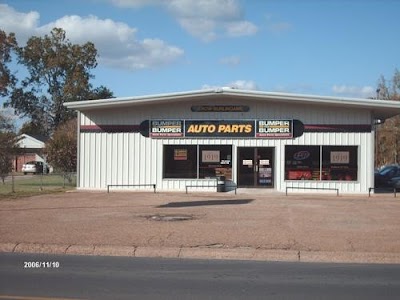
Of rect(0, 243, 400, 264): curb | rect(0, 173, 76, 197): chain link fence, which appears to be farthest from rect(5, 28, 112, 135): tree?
rect(0, 243, 400, 264): curb

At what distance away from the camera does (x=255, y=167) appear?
26859 millimetres

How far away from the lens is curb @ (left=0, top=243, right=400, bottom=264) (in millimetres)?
10414

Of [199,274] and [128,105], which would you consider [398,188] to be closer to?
[128,105]

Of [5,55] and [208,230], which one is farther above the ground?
[5,55]

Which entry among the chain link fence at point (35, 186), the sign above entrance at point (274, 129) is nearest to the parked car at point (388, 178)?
the sign above entrance at point (274, 129)

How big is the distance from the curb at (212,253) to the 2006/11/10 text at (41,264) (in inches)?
41.1

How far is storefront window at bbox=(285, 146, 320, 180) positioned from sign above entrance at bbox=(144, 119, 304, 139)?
761 millimetres

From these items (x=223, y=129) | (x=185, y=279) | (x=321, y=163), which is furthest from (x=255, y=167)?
(x=185, y=279)

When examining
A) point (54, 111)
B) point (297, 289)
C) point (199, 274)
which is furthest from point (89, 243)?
point (54, 111)

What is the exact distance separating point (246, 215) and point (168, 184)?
1146 cm

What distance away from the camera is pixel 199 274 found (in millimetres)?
9039

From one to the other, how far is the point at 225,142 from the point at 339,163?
17.9 feet

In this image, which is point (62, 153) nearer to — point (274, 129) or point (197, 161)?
point (197, 161)

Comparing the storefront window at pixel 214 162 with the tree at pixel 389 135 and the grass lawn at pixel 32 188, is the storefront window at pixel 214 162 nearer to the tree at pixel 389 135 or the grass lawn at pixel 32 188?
the grass lawn at pixel 32 188
